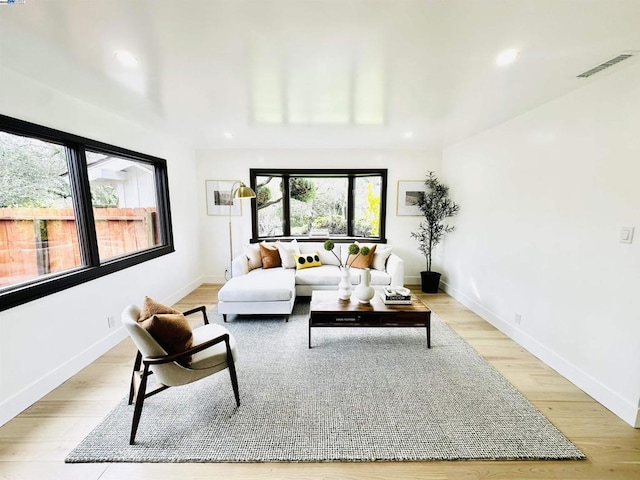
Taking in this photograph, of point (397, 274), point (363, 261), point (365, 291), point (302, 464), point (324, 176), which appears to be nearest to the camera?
point (302, 464)

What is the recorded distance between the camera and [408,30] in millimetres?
1468

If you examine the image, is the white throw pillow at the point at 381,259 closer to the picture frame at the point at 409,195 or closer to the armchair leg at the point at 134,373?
the picture frame at the point at 409,195

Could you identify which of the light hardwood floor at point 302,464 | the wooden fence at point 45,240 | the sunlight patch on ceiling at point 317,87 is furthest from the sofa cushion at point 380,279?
the wooden fence at point 45,240

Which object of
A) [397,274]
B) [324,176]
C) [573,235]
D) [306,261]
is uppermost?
[324,176]

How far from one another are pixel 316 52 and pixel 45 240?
2.67m

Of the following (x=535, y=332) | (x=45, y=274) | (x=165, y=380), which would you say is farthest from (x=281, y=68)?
(x=535, y=332)

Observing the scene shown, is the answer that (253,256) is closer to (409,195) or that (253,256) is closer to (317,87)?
(317,87)

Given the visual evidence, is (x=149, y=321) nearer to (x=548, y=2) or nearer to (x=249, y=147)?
(x=548, y=2)

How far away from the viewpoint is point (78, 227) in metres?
2.50

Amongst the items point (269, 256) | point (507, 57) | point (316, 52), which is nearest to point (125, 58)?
point (316, 52)

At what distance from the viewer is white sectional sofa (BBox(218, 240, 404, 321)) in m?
3.27

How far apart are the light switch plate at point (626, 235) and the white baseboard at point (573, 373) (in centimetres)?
111

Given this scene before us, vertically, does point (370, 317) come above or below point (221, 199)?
below

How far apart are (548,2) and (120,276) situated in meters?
4.00
